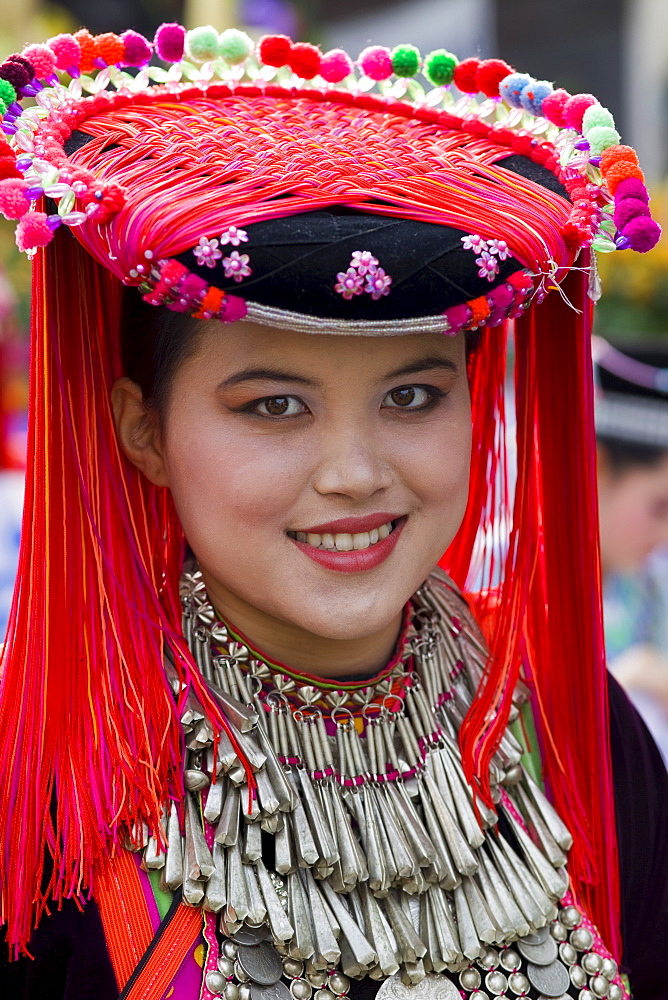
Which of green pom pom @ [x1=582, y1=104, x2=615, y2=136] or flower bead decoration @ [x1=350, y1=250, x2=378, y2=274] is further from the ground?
green pom pom @ [x1=582, y1=104, x2=615, y2=136]

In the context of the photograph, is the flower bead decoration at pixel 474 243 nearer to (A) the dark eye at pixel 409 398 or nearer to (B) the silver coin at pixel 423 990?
(A) the dark eye at pixel 409 398

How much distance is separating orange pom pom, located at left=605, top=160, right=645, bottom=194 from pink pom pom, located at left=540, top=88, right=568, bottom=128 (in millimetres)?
145

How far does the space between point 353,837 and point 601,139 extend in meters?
0.83

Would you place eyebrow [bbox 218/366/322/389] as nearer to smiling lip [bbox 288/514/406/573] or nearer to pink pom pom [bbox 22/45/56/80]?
smiling lip [bbox 288/514/406/573]

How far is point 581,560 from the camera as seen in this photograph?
155 centimetres

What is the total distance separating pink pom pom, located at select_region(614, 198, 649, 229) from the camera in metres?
1.28

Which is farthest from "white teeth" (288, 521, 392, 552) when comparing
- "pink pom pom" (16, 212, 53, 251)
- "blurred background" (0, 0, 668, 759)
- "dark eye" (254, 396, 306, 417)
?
"blurred background" (0, 0, 668, 759)

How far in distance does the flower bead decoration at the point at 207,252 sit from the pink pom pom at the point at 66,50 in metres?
0.38

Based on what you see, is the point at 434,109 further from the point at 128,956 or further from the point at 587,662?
the point at 128,956

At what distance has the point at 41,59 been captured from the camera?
1344 mm

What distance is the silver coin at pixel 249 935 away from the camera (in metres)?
1.31

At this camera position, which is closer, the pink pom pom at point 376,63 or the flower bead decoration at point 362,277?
the flower bead decoration at point 362,277

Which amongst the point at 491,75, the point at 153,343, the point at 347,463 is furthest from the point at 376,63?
the point at 347,463

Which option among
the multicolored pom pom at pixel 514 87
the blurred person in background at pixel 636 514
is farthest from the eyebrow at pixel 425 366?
the blurred person in background at pixel 636 514
